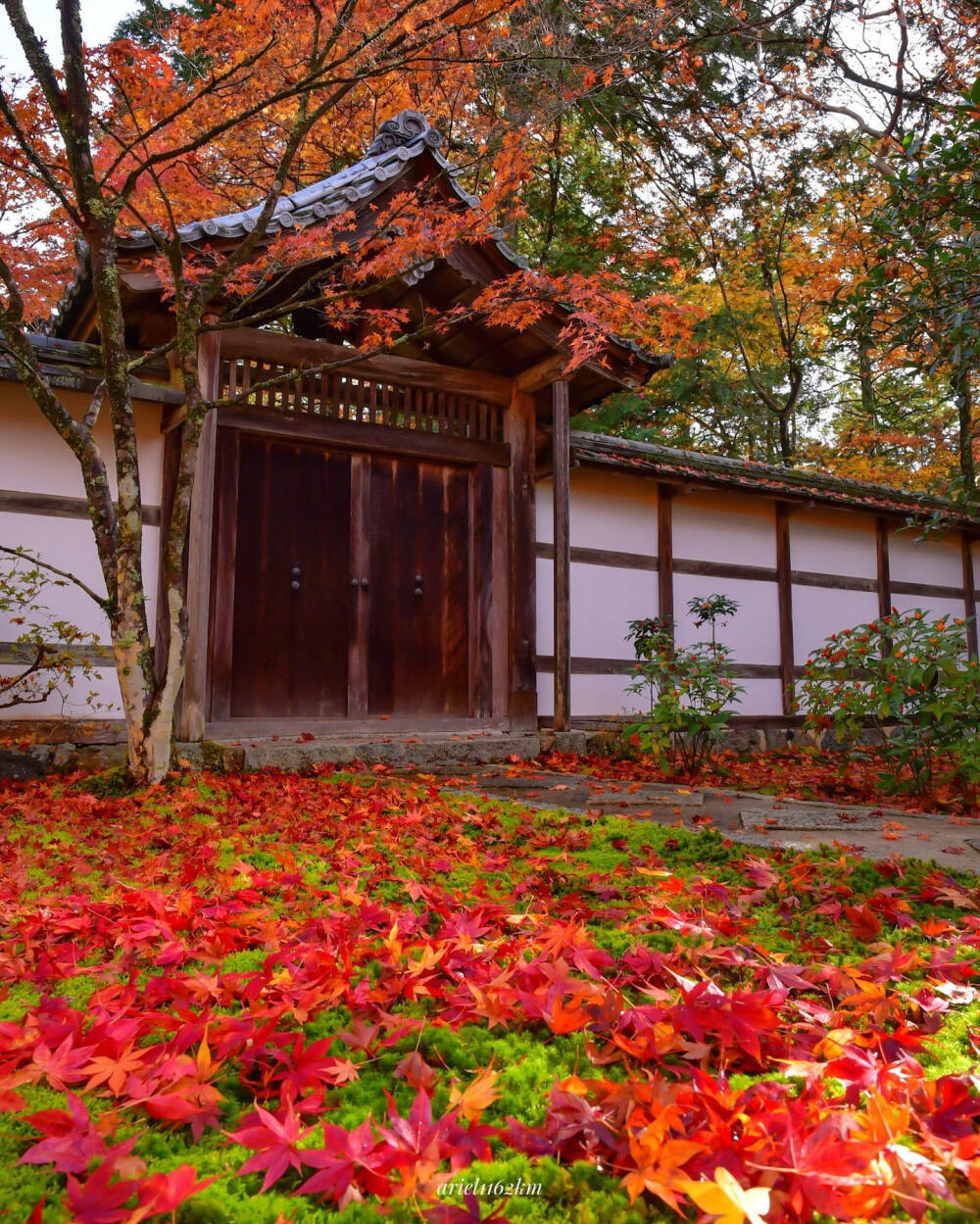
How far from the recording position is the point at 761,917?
237 centimetres

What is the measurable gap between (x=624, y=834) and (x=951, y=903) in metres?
1.33

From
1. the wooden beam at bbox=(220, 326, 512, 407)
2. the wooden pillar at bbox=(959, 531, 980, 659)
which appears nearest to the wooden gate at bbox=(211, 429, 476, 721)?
the wooden beam at bbox=(220, 326, 512, 407)

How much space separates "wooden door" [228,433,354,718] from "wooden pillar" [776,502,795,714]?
527 centimetres

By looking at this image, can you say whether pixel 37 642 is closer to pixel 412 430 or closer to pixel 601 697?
pixel 412 430

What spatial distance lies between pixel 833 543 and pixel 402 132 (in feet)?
22.3

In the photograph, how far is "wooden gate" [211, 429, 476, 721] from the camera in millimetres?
6555

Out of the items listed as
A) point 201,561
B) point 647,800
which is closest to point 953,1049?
point 647,800

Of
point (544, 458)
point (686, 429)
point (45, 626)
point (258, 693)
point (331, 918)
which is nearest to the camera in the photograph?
point (331, 918)

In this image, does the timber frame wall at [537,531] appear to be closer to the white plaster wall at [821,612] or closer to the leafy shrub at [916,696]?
the white plaster wall at [821,612]

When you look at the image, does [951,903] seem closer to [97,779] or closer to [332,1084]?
[332,1084]

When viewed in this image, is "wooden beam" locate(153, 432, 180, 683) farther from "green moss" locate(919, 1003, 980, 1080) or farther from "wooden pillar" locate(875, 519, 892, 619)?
"wooden pillar" locate(875, 519, 892, 619)

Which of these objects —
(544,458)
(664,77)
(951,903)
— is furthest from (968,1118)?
A: (664,77)

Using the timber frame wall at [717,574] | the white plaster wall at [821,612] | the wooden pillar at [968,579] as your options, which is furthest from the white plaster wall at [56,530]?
the wooden pillar at [968,579]

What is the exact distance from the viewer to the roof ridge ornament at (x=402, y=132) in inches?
254
